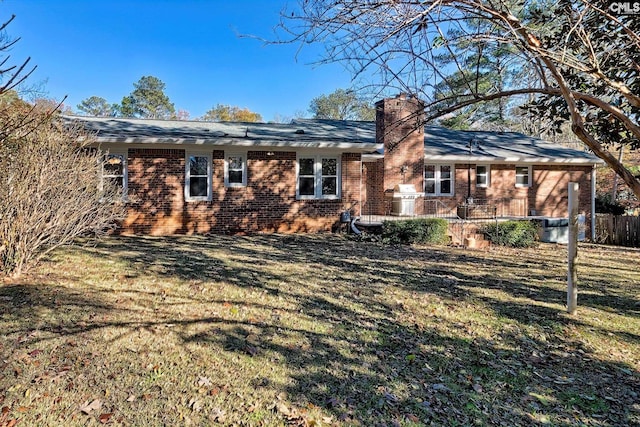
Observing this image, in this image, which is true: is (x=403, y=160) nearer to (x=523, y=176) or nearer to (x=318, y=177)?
(x=318, y=177)

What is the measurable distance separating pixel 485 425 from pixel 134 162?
11630mm

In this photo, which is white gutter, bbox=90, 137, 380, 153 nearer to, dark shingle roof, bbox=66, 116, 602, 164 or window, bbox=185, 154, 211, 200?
dark shingle roof, bbox=66, 116, 602, 164

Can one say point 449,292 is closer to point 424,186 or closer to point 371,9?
point 371,9

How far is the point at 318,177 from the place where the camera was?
13.3 meters

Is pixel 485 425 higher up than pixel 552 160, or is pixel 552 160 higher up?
pixel 552 160

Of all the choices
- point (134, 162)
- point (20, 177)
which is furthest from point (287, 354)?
point (134, 162)

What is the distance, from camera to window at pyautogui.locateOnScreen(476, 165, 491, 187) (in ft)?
56.5

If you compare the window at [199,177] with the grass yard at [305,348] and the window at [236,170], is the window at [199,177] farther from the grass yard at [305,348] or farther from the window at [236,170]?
the grass yard at [305,348]

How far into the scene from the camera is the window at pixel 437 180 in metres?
16.8

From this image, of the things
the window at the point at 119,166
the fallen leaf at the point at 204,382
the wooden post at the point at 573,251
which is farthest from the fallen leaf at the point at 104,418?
the window at the point at 119,166

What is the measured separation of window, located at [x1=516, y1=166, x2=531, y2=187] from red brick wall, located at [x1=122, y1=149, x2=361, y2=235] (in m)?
8.70

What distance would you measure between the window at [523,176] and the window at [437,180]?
132 inches

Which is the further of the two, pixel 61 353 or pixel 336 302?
pixel 336 302

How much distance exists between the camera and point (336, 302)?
5.54 meters
